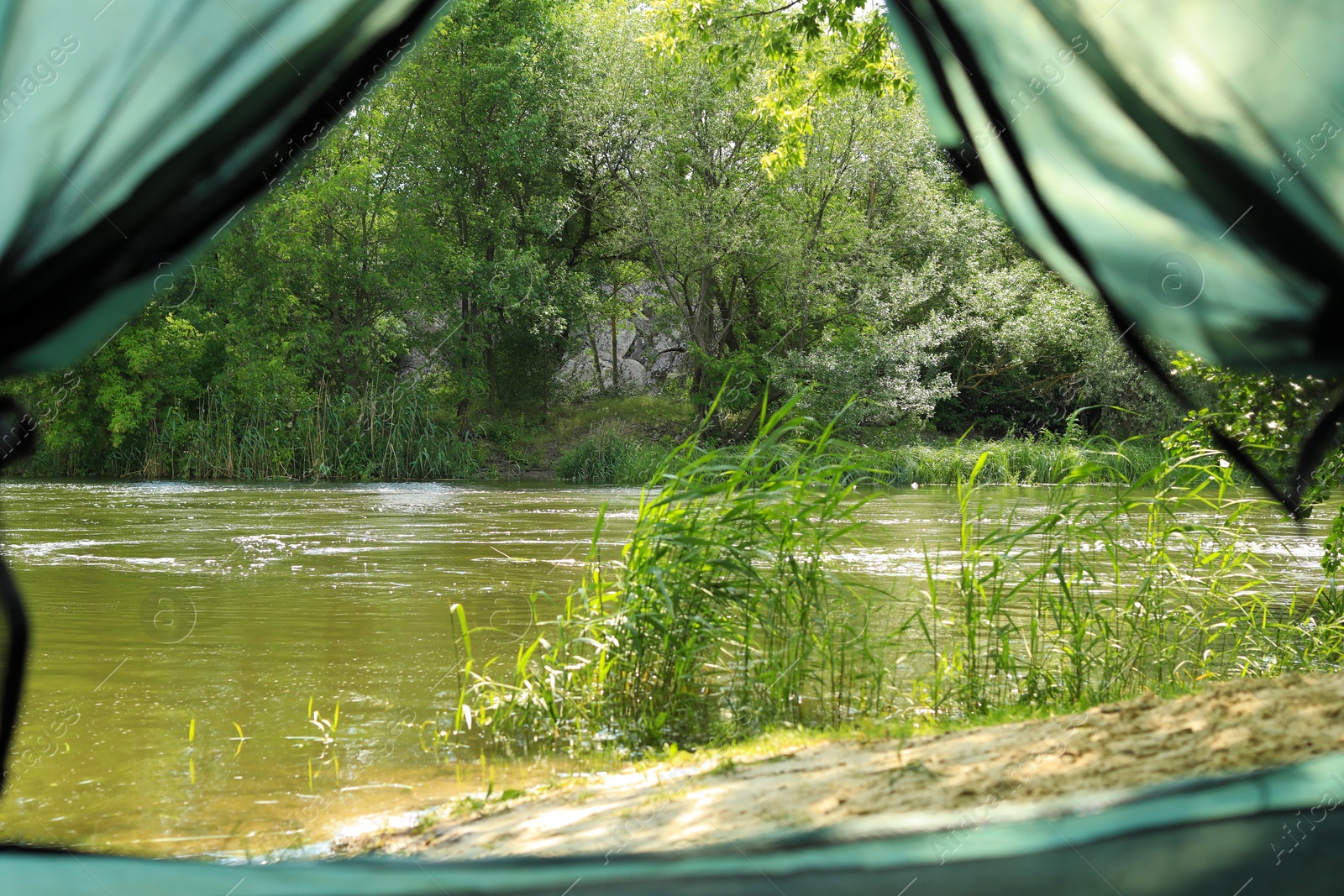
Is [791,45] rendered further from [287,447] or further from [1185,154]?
[287,447]

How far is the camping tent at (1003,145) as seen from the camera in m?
2.34

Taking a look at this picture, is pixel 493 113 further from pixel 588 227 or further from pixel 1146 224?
pixel 1146 224

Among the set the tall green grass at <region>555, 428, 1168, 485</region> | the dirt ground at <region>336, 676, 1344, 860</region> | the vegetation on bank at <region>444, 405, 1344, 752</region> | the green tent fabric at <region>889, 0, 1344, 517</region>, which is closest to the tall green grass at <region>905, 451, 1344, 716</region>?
the vegetation on bank at <region>444, 405, 1344, 752</region>

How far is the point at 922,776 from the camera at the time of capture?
249 cm

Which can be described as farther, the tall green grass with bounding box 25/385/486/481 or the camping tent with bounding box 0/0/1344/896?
the tall green grass with bounding box 25/385/486/481

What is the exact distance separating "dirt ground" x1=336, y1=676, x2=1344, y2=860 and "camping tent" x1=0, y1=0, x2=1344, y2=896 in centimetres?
61

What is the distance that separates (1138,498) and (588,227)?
2591 cm

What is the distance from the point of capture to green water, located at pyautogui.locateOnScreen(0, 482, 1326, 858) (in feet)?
11.7

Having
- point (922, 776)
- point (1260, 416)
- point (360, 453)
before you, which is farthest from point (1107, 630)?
point (360, 453)

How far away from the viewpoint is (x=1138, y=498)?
15.4 feet

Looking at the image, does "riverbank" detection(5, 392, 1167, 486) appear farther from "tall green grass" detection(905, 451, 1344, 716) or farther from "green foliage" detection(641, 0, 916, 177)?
"tall green grass" detection(905, 451, 1344, 716)

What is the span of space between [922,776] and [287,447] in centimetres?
2112

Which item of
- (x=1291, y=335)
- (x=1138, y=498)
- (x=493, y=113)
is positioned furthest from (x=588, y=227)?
(x=1291, y=335)

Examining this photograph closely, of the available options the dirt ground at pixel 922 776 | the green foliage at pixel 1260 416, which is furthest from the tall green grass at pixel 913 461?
the dirt ground at pixel 922 776
